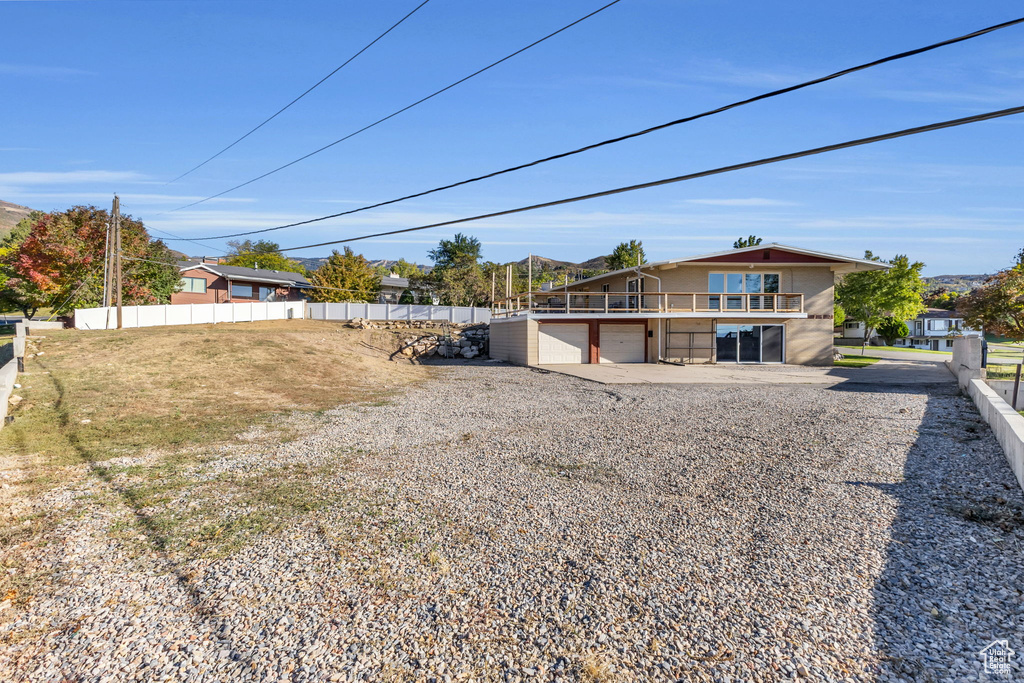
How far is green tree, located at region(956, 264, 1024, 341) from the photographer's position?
70.3ft

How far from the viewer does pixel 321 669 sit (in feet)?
11.9

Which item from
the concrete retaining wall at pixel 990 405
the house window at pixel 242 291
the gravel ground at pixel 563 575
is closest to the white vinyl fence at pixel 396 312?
the house window at pixel 242 291

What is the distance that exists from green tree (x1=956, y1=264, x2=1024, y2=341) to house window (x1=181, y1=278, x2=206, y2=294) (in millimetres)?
54967

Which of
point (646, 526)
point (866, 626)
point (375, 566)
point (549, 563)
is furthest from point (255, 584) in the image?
point (866, 626)

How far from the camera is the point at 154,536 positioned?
5.76m

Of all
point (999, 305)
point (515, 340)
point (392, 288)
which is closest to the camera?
point (999, 305)

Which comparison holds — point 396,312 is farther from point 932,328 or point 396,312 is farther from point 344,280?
point 932,328

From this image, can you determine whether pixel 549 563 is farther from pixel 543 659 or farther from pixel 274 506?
pixel 274 506

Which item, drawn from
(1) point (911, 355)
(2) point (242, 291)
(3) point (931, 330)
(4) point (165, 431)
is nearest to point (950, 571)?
(4) point (165, 431)

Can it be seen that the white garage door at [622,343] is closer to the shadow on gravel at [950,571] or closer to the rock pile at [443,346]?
the rock pile at [443,346]

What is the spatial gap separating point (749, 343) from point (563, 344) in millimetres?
10141

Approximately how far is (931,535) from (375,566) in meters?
5.91

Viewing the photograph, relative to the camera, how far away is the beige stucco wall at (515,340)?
92.6 ft

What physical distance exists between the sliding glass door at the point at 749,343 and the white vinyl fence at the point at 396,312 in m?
18.5
